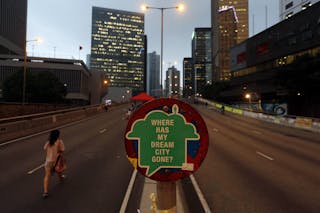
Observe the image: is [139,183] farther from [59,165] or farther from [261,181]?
[261,181]

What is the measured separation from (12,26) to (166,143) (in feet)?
494

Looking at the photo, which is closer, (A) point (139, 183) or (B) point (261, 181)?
(A) point (139, 183)

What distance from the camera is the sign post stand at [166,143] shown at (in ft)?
7.34

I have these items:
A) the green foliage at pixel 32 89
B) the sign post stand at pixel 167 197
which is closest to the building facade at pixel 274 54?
the sign post stand at pixel 167 197

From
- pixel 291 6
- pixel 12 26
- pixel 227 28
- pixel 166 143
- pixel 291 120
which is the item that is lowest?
pixel 291 120

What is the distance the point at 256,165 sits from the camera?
1084 cm

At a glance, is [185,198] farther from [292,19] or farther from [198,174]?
[292,19]

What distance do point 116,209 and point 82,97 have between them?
112726 millimetres

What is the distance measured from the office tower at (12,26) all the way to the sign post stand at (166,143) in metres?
134

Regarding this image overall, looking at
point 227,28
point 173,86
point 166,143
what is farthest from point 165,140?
point 227,28

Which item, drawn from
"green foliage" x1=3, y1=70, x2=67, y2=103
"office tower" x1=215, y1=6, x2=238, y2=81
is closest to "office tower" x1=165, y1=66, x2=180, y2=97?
"green foliage" x1=3, y1=70, x2=67, y2=103

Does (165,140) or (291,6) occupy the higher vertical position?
(291,6)

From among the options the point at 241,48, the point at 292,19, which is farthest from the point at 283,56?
the point at 241,48

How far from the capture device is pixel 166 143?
2.24 metres
